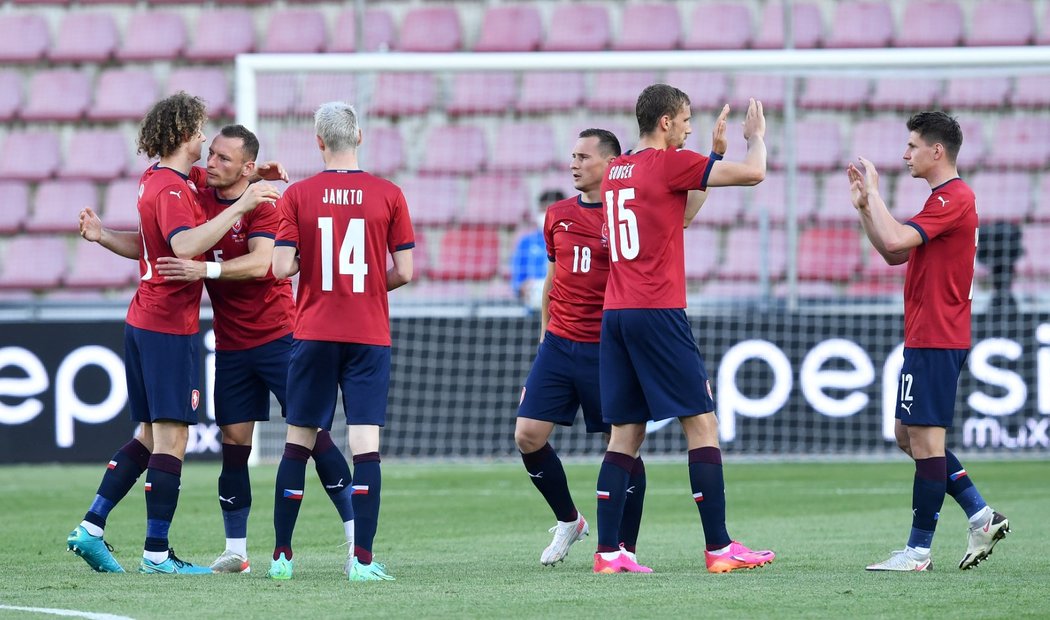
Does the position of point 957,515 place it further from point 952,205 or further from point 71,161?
point 71,161

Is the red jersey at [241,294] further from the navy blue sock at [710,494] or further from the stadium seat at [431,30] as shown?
the stadium seat at [431,30]

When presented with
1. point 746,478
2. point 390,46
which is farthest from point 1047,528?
point 390,46

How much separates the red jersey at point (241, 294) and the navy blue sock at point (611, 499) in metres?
1.56

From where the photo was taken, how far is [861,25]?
52.4 ft

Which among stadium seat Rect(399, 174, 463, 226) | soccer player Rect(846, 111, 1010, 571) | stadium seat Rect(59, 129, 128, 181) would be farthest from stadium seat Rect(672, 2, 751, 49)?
soccer player Rect(846, 111, 1010, 571)

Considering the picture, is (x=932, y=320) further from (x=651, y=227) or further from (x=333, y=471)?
(x=333, y=471)

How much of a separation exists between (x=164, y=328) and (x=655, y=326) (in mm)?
2039

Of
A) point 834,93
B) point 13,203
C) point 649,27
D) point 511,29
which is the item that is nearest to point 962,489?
point 834,93

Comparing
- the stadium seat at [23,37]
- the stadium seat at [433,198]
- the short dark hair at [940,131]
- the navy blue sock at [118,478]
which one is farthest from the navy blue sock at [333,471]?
the stadium seat at [23,37]

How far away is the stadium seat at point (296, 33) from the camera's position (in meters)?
16.5

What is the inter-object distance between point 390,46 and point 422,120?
4.80ft

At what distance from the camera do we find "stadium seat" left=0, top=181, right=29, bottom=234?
16.1 meters

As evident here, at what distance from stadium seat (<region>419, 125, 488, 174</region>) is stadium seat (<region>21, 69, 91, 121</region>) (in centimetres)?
418

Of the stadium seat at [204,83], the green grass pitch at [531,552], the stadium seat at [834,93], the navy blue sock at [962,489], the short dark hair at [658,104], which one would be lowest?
the green grass pitch at [531,552]
